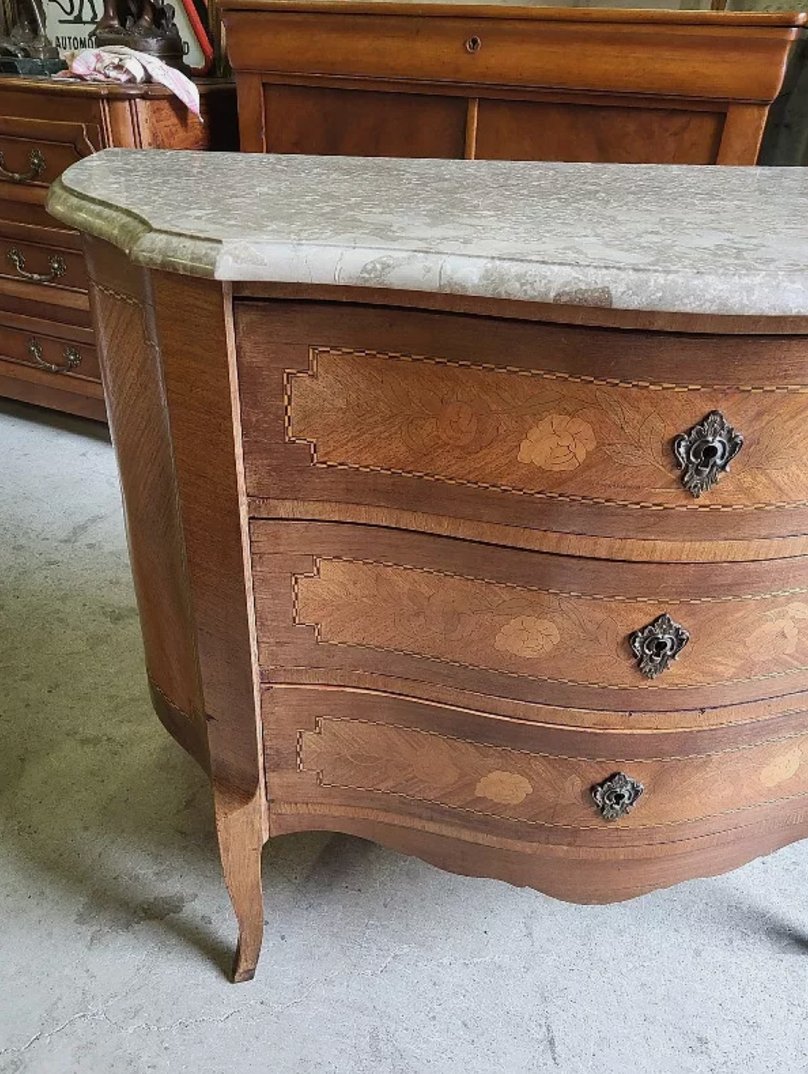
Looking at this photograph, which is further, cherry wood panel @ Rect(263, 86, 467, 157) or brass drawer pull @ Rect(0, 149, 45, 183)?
brass drawer pull @ Rect(0, 149, 45, 183)

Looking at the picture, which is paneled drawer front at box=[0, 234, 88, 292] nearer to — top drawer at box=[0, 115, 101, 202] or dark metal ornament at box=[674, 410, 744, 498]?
top drawer at box=[0, 115, 101, 202]

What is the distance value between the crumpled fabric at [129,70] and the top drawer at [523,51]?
0.63ft

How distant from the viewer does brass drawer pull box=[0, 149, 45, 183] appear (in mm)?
2180

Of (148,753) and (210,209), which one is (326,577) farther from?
(148,753)

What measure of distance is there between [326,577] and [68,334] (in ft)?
6.10

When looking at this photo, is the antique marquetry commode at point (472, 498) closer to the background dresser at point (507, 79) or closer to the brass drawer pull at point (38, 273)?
the background dresser at point (507, 79)

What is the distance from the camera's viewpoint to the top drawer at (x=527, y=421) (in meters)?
0.73

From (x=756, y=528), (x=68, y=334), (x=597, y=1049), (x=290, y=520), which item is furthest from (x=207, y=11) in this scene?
(x=597, y=1049)

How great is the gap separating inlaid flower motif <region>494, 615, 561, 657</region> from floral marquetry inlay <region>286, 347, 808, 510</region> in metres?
0.15

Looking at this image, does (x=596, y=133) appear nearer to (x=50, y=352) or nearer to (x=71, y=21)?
(x=50, y=352)

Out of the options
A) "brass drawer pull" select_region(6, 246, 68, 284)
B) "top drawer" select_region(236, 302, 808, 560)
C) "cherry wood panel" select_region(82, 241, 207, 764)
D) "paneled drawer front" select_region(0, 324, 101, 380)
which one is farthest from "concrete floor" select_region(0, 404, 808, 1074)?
"brass drawer pull" select_region(6, 246, 68, 284)

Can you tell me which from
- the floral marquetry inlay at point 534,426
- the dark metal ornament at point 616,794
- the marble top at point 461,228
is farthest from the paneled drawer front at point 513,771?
the marble top at point 461,228

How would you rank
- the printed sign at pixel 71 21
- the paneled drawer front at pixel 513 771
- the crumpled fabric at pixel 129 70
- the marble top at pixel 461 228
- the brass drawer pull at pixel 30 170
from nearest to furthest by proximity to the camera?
the marble top at pixel 461 228, the paneled drawer front at pixel 513 771, the crumpled fabric at pixel 129 70, the brass drawer pull at pixel 30 170, the printed sign at pixel 71 21

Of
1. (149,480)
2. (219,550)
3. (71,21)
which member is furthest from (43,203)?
(219,550)
